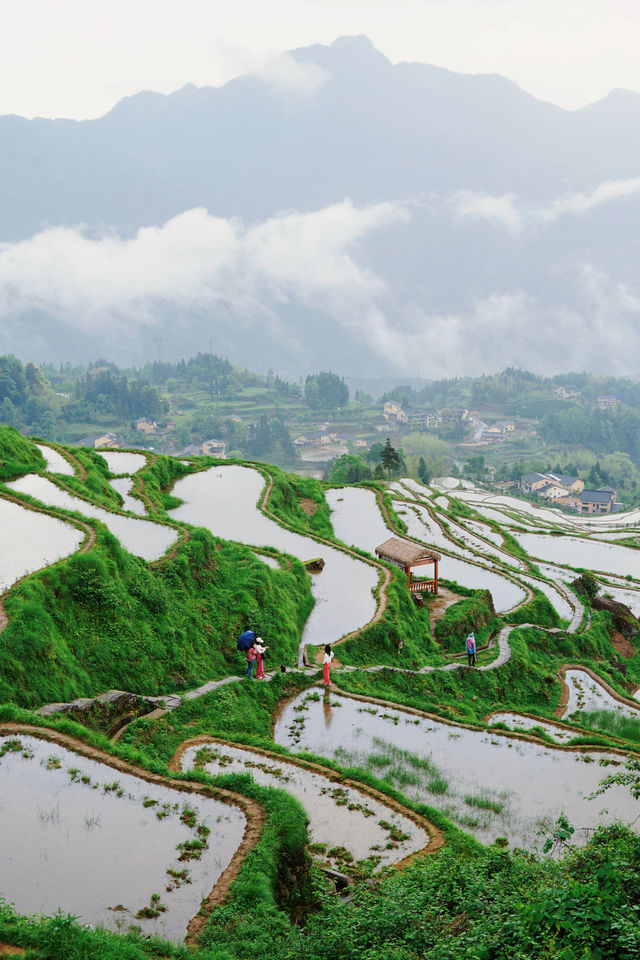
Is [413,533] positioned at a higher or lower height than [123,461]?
lower

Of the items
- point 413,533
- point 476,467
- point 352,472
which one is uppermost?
point 352,472

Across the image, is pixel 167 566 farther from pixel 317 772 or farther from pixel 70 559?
pixel 317 772

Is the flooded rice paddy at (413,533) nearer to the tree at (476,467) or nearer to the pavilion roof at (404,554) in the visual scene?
the pavilion roof at (404,554)

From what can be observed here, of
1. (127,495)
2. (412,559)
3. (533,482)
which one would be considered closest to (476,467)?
(533,482)

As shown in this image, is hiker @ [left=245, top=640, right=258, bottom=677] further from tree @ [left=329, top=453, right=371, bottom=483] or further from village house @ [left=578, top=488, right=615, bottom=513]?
village house @ [left=578, top=488, right=615, bottom=513]

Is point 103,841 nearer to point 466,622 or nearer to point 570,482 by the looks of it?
point 466,622

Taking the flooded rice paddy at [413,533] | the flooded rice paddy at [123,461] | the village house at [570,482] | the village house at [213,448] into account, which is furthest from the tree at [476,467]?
the flooded rice paddy at [123,461]
